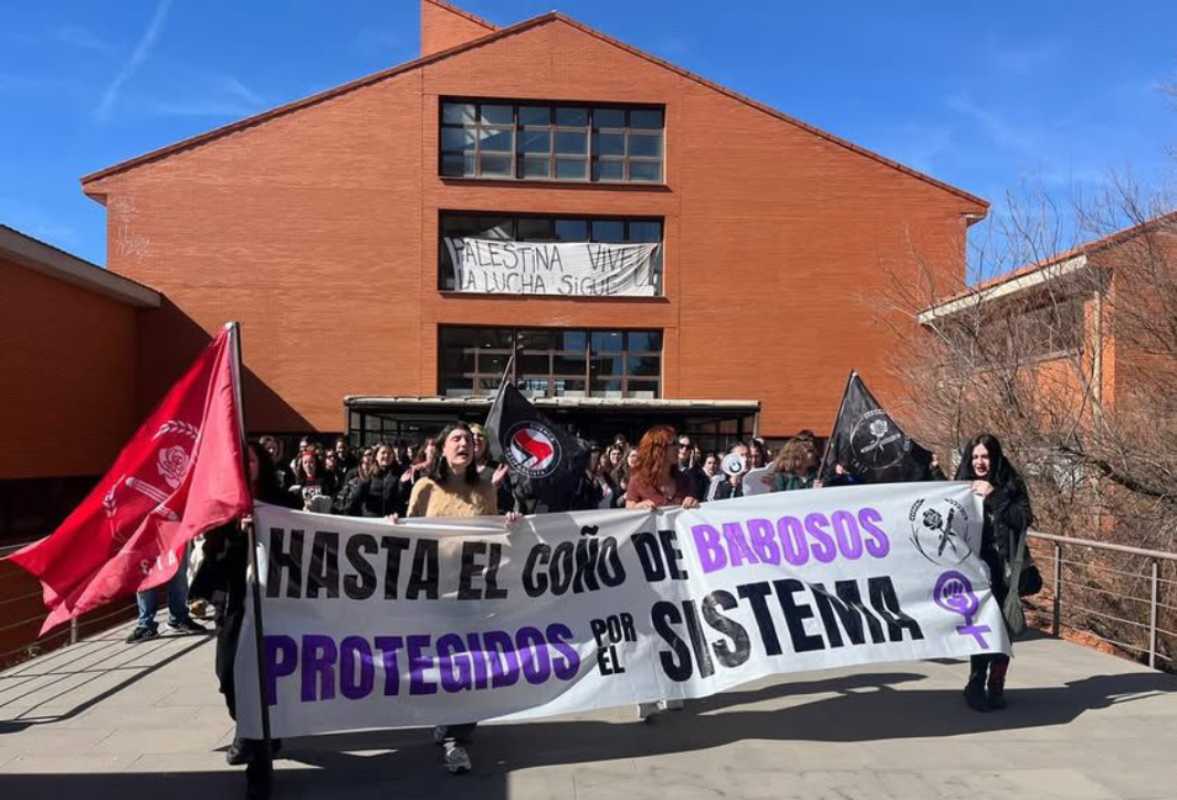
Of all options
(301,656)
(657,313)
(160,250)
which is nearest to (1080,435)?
(301,656)

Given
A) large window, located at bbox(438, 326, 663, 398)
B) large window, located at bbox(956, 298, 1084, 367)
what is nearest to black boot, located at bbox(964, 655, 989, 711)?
large window, located at bbox(956, 298, 1084, 367)

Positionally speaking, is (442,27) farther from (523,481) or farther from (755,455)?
(523,481)

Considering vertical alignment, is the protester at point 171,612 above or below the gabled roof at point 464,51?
below

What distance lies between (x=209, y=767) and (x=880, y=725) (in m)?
3.88

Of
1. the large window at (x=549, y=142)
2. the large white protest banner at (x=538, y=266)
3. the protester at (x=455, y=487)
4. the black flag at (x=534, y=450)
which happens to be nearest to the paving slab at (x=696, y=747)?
the protester at (x=455, y=487)

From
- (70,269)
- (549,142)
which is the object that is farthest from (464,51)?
(70,269)

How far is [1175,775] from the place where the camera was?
14.5 feet

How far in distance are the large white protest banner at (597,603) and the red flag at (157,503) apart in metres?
0.39

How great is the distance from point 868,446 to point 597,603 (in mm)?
3156

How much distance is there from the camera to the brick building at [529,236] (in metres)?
22.1

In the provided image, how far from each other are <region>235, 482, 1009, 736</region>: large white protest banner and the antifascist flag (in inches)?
51.7

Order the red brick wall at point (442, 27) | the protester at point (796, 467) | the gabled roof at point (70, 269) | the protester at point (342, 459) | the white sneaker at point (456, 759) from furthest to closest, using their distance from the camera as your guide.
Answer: the red brick wall at point (442, 27) < the gabled roof at point (70, 269) < the protester at point (342, 459) < the protester at point (796, 467) < the white sneaker at point (456, 759)

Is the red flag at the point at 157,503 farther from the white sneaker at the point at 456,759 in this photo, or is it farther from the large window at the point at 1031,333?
the large window at the point at 1031,333

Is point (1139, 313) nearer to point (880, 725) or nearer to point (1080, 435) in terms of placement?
point (1080, 435)
